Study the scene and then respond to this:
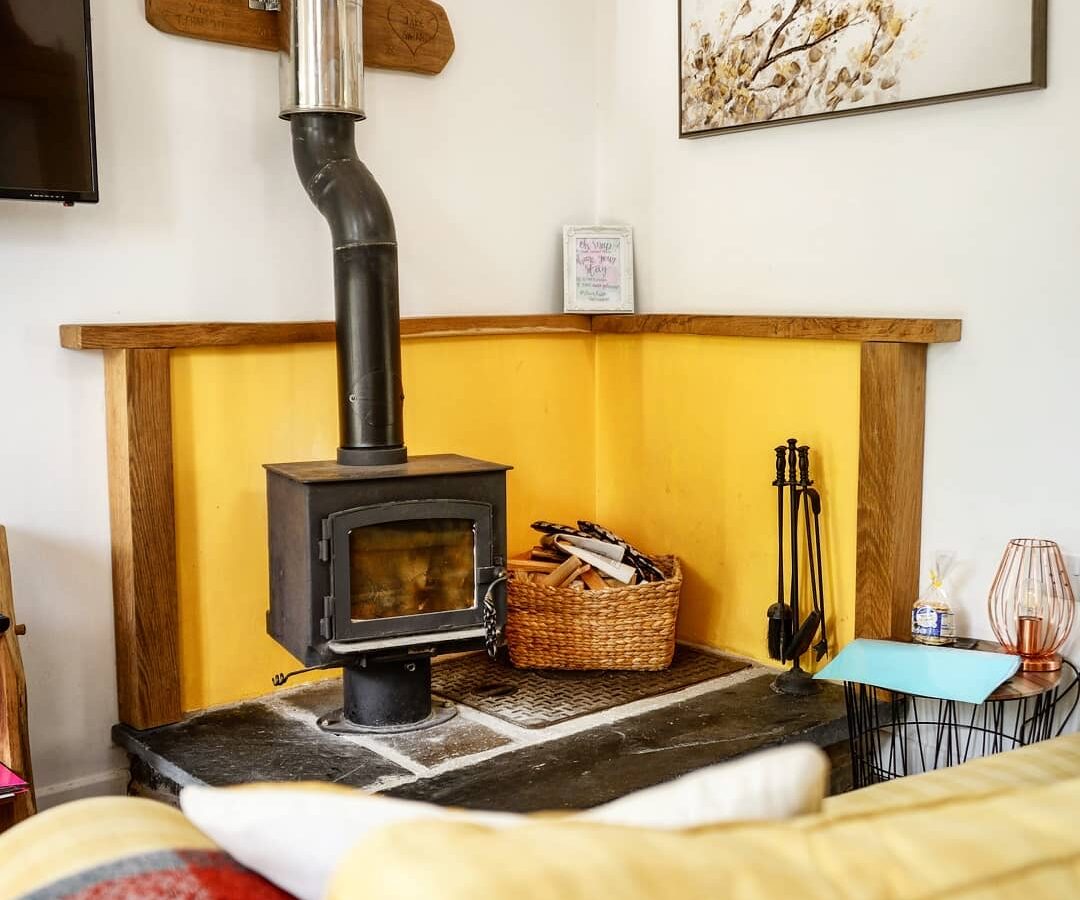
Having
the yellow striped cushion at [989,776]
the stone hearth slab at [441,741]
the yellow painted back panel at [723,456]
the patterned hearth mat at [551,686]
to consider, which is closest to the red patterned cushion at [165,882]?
the yellow striped cushion at [989,776]

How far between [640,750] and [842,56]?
182 cm

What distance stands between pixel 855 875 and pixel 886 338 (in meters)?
2.36

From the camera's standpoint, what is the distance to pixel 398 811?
38.4 inches

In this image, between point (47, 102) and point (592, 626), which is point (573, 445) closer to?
point (592, 626)

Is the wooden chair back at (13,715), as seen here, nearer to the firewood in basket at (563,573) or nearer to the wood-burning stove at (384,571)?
the wood-burning stove at (384,571)

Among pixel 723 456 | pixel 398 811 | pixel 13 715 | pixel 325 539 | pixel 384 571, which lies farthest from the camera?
pixel 723 456

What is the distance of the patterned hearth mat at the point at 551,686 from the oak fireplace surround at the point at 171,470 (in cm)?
50

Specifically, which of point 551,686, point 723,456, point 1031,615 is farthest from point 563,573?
point 1031,615

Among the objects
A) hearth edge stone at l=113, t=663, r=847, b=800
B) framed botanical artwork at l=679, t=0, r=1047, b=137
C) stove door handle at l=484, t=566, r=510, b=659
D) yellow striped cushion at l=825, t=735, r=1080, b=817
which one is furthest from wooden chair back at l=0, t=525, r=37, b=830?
framed botanical artwork at l=679, t=0, r=1047, b=137

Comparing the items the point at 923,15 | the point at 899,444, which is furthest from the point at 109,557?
the point at 923,15

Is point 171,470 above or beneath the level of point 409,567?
above

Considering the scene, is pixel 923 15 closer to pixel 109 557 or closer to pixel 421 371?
pixel 421 371

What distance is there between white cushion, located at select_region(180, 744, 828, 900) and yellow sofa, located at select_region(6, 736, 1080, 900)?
5 centimetres

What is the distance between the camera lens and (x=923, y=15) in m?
2.96
